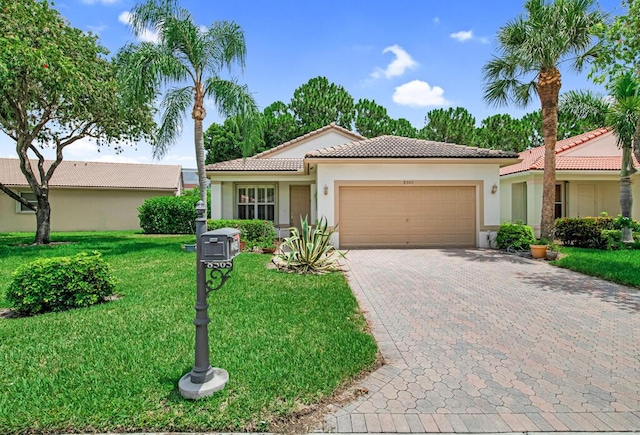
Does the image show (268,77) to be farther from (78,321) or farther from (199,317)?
(199,317)

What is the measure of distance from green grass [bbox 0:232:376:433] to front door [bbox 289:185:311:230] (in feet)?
38.2

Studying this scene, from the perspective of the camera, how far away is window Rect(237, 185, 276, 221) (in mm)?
18469

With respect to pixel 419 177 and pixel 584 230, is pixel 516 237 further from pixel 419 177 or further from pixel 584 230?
pixel 419 177

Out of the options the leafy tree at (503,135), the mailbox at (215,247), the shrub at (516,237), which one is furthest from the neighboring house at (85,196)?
the leafy tree at (503,135)

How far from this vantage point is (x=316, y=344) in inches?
170

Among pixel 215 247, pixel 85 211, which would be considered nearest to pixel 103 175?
pixel 85 211

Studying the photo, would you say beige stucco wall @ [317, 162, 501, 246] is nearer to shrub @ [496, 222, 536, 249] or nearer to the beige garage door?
the beige garage door

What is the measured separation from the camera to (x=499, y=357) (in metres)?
4.18

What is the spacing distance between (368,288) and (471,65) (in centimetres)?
1140

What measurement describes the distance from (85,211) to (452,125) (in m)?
30.2

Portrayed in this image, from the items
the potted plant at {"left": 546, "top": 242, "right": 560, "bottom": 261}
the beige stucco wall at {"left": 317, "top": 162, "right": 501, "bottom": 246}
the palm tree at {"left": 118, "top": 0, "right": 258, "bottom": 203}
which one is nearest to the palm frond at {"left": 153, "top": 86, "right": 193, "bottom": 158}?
the palm tree at {"left": 118, "top": 0, "right": 258, "bottom": 203}

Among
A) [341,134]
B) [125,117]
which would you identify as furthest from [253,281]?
[341,134]

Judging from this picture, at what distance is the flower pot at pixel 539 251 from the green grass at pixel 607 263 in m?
0.55

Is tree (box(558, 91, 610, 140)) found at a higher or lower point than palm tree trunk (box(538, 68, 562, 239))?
higher
